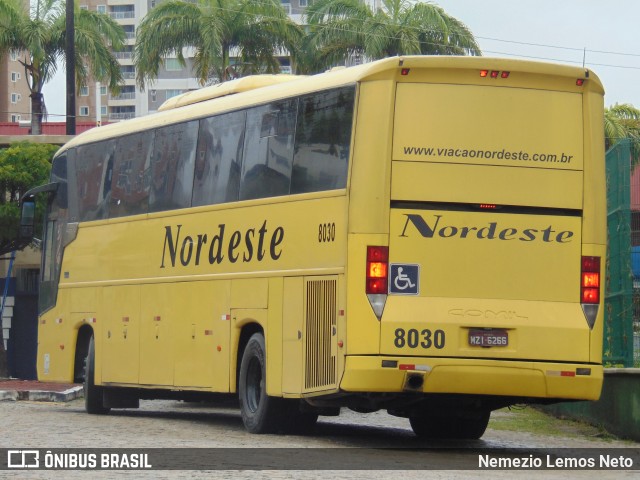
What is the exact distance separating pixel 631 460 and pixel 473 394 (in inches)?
61.6

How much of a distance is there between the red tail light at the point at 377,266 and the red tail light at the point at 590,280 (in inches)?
74.0

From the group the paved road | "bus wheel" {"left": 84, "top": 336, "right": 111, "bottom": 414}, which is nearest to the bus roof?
"bus wheel" {"left": 84, "top": 336, "right": 111, "bottom": 414}

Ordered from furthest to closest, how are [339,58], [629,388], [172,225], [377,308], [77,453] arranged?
[339,58]
[172,225]
[629,388]
[377,308]
[77,453]

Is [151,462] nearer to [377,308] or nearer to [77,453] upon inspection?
[77,453]

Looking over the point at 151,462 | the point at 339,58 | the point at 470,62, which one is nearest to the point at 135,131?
the point at 470,62

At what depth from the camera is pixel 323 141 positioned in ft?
47.6

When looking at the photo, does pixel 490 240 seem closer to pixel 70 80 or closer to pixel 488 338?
pixel 488 338

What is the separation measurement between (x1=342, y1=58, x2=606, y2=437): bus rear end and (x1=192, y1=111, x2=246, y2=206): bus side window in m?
3.17

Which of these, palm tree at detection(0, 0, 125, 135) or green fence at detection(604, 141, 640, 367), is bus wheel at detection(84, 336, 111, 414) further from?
palm tree at detection(0, 0, 125, 135)

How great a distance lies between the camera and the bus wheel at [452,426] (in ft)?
53.0

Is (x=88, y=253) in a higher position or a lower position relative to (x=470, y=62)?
lower

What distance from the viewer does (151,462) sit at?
38.7ft

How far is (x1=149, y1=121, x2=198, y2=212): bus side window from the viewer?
17.7m

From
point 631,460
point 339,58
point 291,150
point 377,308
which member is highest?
point 339,58
